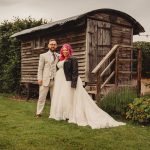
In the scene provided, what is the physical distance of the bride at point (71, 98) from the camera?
9258mm

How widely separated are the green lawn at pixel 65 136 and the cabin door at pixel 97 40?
6033 mm

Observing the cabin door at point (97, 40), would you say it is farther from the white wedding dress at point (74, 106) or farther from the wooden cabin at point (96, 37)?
the white wedding dress at point (74, 106)

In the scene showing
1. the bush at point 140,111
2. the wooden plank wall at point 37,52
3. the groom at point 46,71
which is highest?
the wooden plank wall at point 37,52

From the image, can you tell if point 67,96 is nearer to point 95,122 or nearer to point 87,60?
point 95,122

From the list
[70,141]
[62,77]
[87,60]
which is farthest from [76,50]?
[70,141]

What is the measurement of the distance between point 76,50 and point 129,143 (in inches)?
346

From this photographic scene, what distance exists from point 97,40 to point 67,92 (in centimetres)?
586

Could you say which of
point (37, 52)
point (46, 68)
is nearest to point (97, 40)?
point (37, 52)

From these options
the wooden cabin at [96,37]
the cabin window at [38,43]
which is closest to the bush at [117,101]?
the wooden cabin at [96,37]

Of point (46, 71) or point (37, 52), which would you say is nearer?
point (46, 71)

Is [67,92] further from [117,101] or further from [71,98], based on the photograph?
[117,101]

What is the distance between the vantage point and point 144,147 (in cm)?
665

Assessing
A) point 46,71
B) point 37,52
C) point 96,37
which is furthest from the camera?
point 37,52

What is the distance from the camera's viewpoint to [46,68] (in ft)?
33.5
